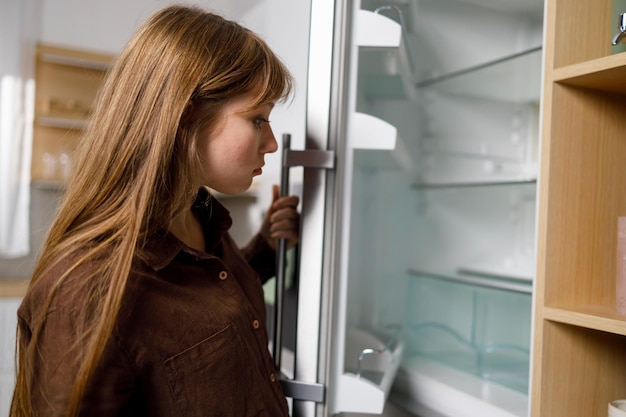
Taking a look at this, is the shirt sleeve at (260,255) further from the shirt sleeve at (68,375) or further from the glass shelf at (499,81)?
the glass shelf at (499,81)

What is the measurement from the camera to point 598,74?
817 mm

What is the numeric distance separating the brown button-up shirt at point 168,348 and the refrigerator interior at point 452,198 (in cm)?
51

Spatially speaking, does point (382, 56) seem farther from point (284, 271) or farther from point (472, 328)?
point (472, 328)

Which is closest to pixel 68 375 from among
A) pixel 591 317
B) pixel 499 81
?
pixel 591 317

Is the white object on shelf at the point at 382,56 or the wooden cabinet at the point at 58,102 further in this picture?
the wooden cabinet at the point at 58,102

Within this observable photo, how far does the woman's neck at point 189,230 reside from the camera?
3.50ft

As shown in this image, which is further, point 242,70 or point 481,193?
point 481,193

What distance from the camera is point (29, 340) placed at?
941mm

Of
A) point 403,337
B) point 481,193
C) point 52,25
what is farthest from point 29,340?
point 52,25

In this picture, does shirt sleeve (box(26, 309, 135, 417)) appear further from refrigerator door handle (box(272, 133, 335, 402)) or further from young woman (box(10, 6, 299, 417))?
refrigerator door handle (box(272, 133, 335, 402))

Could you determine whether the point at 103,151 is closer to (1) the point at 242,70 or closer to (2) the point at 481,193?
(1) the point at 242,70

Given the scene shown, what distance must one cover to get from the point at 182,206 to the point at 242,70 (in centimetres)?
24

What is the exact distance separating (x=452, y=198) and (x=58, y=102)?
2186 millimetres

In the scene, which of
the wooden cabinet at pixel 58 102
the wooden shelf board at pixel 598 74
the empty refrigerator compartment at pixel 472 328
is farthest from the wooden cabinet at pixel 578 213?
the wooden cabinet at pixel 58 102
